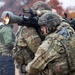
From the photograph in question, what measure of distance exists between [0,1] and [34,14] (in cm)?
1487

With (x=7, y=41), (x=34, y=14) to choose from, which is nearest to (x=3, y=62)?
(x=7, y=41)

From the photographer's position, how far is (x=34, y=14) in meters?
5.38

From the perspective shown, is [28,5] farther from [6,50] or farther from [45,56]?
[45,56]

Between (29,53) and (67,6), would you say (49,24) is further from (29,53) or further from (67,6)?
(67,6)

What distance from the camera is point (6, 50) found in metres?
8.14

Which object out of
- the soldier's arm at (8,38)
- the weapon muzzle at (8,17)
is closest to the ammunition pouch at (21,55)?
the weapon muzzle at (8,17)

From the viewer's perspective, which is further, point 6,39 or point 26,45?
point 6,39

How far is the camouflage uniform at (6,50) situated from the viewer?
7.94 meters

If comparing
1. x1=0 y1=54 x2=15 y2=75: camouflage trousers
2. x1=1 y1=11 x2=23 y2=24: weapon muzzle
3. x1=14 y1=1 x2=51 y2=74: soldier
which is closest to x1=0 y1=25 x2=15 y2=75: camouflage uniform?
x1=0 y1=54 x2=15 y2=75: camouflage trousers

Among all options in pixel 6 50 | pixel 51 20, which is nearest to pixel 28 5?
pixel 6 50

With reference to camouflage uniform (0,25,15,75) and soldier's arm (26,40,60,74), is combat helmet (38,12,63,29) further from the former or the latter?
camouflage uniform (0,25,15,75)

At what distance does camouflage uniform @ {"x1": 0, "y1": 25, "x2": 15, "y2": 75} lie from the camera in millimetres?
7938

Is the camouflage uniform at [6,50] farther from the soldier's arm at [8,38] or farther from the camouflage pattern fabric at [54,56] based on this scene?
the camouflage pattern fabric at [54,56]

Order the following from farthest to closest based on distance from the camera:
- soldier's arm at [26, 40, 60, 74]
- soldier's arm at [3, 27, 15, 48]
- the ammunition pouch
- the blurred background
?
the blurred background, soldier's arm at [3, 27, 15, 48], the ammunition pouch, soldier's arm at [26, 40, 60, 74]
